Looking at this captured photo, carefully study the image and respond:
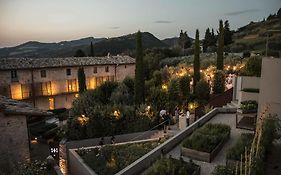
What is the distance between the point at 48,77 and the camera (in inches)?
1340

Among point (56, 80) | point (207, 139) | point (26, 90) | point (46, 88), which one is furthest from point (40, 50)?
point (207, 139)

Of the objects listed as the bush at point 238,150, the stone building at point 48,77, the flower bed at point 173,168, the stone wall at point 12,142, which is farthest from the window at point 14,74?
the bush at point 238,150

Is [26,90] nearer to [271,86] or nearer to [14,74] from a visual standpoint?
[14,74]

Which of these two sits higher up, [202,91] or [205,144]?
[202,91]

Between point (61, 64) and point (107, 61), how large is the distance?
7.55 m

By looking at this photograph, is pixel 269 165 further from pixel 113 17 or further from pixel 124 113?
pixel 113 17

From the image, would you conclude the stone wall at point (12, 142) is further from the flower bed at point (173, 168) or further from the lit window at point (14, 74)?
the lit window at point (14, 74)

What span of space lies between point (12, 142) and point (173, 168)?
245 inches

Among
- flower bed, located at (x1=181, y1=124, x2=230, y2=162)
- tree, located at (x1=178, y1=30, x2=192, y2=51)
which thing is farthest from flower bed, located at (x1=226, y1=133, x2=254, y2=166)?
tree, located at (x1=178, y1=30, x2=192, y2=51)

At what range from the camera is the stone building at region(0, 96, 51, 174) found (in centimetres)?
902

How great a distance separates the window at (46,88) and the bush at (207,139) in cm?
2758

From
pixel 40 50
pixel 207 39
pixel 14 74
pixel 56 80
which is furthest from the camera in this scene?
pixel 40 50

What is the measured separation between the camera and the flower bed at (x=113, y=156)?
11391 millimetres

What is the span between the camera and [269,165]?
8797mm
